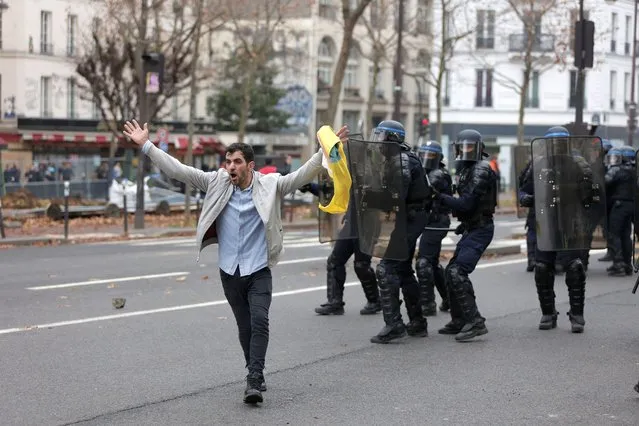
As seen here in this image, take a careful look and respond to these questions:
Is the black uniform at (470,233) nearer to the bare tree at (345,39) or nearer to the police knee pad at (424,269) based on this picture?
the police knee pad at (424,269)

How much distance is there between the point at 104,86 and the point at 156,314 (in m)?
35.4

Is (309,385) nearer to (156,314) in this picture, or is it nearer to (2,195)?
(156,314)

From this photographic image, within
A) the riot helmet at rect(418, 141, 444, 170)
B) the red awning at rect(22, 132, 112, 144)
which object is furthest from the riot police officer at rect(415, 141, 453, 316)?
the red awning at rect(22, 132, 112, 144)

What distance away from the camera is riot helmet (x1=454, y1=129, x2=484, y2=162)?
34.0 feet

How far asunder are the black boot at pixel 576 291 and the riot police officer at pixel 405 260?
57.1 inches

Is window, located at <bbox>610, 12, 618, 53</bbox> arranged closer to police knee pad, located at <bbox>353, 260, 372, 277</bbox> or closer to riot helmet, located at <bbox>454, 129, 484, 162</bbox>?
Result: police knee pad, located at <bbox>353, 260, 372, 277</bbox>

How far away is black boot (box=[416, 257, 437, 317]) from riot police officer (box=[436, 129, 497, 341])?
92cm

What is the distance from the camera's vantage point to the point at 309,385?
27.1ft

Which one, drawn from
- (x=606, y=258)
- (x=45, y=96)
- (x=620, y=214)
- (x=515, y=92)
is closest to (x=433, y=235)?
(x=620, y=214)

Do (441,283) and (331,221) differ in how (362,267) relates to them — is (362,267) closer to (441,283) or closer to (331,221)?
(441,283)

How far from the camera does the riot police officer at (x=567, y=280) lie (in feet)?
36.0

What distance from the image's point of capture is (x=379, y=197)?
10.0 metres

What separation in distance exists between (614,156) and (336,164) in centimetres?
958

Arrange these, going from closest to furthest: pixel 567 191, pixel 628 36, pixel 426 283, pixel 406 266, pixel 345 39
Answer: pixel 406 266
pixel 567 191
pixel 426 283
pixel 345 39
pixel 628 36
